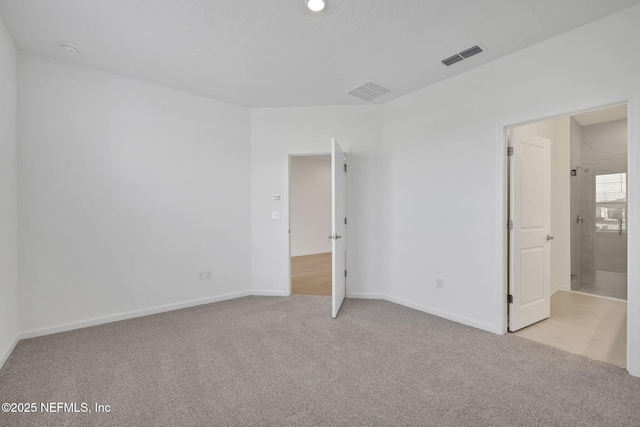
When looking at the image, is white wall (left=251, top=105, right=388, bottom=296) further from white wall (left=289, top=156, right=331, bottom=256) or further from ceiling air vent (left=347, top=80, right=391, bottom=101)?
white wall (left=289, top=156, right=331, bottom=256)

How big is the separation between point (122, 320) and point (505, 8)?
4729mm

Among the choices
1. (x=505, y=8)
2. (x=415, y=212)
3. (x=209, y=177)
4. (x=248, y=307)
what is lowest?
(x=248, y=307)

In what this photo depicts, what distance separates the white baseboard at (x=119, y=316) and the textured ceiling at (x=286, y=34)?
2.75 meters

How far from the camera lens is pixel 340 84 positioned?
139 inches

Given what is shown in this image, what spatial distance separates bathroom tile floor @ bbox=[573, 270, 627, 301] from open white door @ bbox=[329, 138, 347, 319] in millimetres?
3891

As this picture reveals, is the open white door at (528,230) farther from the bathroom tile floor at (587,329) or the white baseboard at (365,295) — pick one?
the white baseboard at (365,295)

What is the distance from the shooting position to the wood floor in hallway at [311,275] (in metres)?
4.67

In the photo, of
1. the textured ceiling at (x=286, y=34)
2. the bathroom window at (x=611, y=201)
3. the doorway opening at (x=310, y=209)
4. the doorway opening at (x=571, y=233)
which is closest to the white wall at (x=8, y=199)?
the textured ceiling at (x=286, y=34)

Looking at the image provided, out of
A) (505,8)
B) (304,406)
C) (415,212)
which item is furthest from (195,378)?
(505,8)

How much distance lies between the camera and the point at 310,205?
846 cm

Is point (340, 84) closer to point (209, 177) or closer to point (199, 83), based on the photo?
point (199, 83)

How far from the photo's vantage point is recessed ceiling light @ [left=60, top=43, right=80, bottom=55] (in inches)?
108

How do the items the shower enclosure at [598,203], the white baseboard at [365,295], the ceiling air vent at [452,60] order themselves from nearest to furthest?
the ceiling air vent at [452,60] → the white baseboard at [365,295] → the shower enclosure at [598,203]

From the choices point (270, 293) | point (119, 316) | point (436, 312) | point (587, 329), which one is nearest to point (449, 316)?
point (436, 312)
